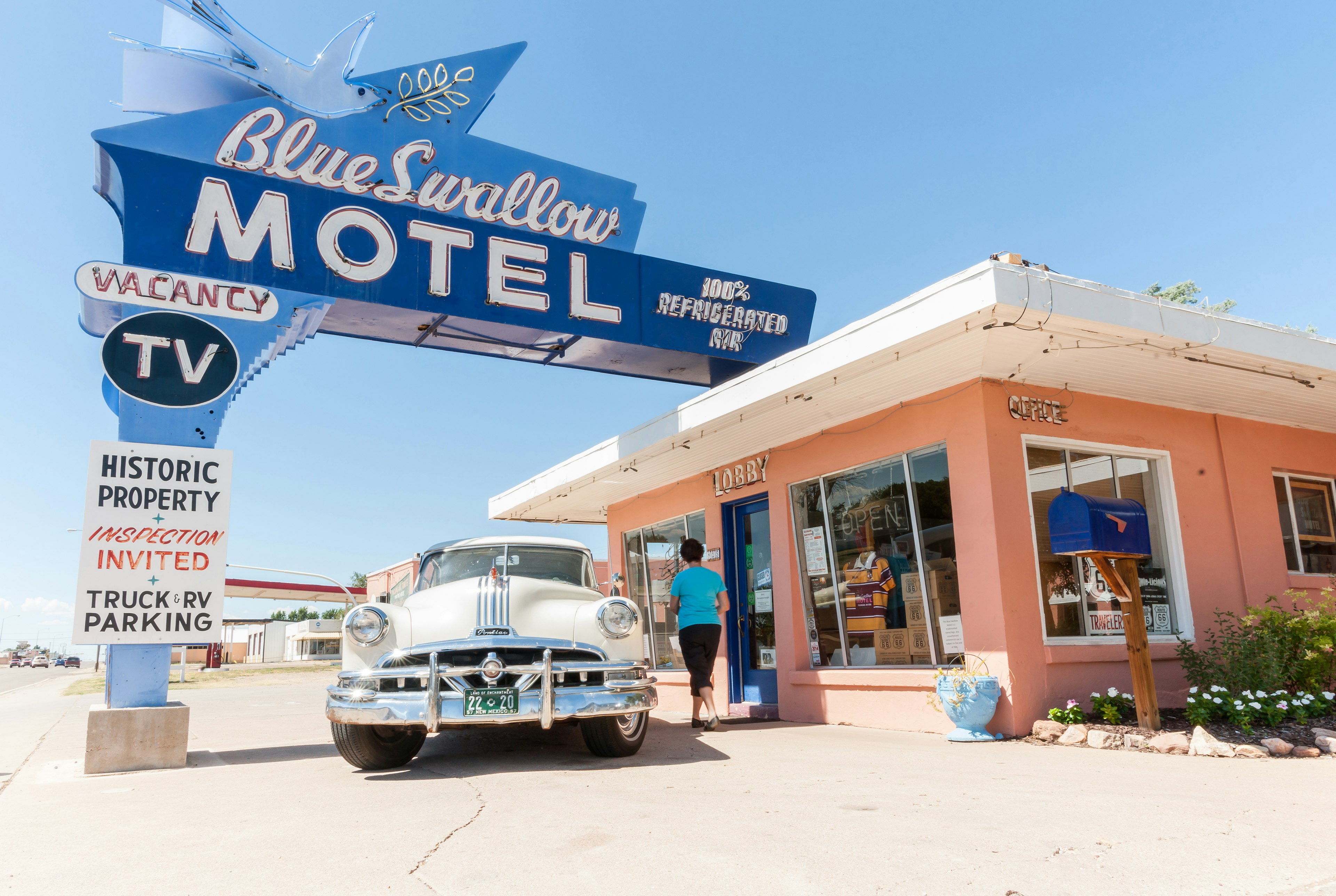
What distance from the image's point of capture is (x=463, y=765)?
237 inches

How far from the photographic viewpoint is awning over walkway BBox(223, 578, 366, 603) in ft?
128

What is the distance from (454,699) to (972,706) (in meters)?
4.08

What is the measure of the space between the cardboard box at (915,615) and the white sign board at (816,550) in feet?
4.00

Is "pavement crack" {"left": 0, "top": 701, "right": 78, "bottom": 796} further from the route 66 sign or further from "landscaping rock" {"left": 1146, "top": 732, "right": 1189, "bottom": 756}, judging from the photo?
"landscaping rock" {"left": 1146, "top": 732, "right": 1189, "bottom": 756}

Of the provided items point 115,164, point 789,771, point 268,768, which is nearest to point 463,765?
point 268,768

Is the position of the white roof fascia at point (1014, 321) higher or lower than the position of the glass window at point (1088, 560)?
higher

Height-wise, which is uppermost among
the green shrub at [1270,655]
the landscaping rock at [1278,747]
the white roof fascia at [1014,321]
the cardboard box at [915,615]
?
the white roof fascia at [1014,321]

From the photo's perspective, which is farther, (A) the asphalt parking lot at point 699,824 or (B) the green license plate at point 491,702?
(B) the green license plate at point 491,702

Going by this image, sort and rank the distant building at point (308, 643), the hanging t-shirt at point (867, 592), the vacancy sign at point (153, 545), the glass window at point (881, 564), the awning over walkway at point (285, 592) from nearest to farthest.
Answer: the vacancy sign at point (153, 545) < the glass window at point (881, 564) < the hanging t-shirt at point (867, 592) < the awning over walkway at point (285, 592) < the distant building at point (308, 643)

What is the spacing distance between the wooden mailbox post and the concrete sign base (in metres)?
6.84

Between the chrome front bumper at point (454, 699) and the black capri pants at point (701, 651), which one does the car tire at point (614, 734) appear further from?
the black capri pants at point (701, 651)

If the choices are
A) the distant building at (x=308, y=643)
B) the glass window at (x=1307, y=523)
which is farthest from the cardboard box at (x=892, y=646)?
the distant building at (x=308, y=643)

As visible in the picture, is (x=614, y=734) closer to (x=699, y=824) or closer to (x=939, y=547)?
(x=699, y=824)

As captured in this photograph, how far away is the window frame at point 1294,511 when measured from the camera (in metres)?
9.45
